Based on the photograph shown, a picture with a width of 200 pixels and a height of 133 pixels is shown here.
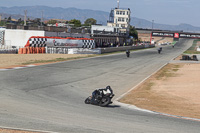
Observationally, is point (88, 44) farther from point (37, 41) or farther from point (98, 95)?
point (98, 95)

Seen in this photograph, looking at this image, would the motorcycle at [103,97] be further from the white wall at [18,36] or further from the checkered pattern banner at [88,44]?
the white wall at [18,36]

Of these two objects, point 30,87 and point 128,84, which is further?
point 128,84

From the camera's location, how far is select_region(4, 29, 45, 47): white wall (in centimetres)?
5222

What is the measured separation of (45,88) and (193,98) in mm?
7230

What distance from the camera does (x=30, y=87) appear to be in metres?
16.3

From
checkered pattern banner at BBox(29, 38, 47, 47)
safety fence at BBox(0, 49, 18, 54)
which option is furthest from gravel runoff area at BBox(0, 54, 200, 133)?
checkered pattern banner at BBox(29, 38, 47, 47)

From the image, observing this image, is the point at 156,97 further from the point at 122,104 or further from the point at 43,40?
the point at 43,40

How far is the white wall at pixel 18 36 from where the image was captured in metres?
52.2

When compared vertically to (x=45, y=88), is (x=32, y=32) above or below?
above

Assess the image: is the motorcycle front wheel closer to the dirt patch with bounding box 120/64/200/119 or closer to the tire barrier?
the dirt patch with bounding box 120/64/200/119

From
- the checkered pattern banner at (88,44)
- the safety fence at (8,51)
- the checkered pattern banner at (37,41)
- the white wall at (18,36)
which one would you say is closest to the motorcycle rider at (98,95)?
the safety fence at (8,51)

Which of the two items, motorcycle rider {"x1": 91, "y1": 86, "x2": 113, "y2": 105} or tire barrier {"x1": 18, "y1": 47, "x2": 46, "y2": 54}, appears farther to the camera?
tire barrier {"x1": 18, "y1": 47, "x2": 46, "y2": 54}

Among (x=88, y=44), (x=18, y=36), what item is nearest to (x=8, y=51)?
(x=18, y=36)

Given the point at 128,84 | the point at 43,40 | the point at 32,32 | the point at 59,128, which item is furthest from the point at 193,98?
the point at 32,32
